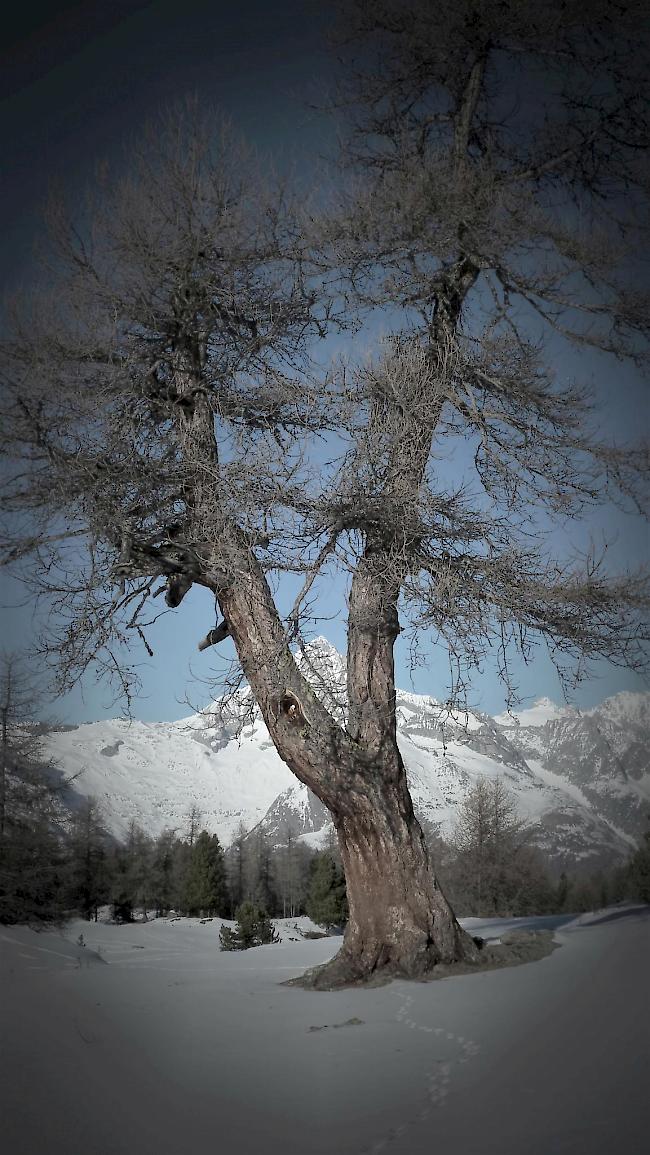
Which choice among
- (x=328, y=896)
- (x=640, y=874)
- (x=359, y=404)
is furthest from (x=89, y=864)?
(x=359, y=404)

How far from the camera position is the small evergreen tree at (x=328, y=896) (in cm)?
1769

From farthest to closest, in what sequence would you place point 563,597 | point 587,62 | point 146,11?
point 587,62, point 563,597, point 146,11

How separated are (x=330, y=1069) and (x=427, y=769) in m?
5.02

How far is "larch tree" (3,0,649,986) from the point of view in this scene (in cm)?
404

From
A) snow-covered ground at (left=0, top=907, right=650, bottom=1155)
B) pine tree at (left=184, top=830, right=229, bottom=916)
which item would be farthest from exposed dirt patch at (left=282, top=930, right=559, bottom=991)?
pine tree at (left=184, top=830, right=229, bottom=916)

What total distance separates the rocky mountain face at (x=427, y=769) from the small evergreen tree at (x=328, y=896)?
2.75 meters

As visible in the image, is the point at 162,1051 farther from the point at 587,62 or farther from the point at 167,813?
the point at 167,813

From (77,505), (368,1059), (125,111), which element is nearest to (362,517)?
(77,505)

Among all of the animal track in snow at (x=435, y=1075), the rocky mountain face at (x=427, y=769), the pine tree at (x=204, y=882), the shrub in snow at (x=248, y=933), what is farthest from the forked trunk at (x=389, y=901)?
the pine tree at (x=204, y=882)

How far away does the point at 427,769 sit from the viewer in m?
6.96

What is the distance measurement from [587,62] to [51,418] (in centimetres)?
356

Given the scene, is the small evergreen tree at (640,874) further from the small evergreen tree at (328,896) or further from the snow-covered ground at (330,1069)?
the small evergreen tree at (328,896)

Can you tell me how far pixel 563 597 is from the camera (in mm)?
4004

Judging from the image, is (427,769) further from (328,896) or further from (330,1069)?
(328,896)
